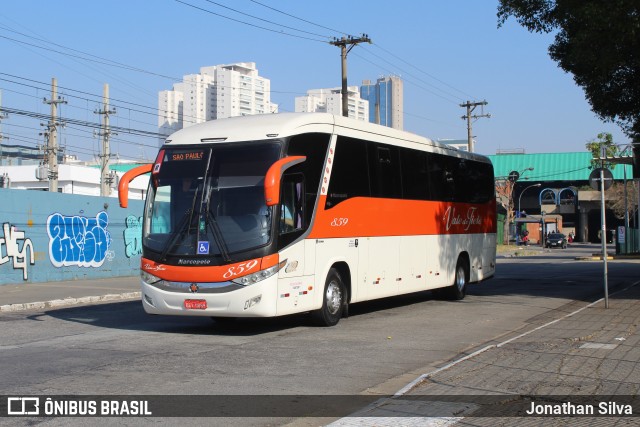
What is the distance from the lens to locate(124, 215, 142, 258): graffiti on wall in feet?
95.3

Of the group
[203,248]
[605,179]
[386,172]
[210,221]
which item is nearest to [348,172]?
[386,172]

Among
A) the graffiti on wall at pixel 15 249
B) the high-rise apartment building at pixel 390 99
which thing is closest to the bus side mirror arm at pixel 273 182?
the graffiti on wall at pixel 15 249

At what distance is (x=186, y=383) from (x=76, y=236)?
19.3 metres

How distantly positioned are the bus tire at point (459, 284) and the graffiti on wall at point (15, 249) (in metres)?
13.2

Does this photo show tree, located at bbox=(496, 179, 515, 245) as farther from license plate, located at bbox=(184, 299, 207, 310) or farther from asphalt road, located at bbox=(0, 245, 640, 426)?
license plate, located at bbox=(184, 299, 207, 310)

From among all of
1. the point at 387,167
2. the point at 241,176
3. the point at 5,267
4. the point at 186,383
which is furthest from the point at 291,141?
the point at 5,267

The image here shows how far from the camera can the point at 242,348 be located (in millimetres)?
10992

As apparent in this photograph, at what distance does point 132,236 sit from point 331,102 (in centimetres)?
5630

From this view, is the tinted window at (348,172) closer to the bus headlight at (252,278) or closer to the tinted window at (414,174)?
the tinted window at (414,174)

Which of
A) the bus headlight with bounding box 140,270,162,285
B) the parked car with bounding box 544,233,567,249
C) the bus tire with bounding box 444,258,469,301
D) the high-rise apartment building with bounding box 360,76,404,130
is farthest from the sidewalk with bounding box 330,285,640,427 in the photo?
the high-rise apartment building with bounding box 360,76,404,130

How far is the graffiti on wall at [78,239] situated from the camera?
993 inches

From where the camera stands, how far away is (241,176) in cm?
1221

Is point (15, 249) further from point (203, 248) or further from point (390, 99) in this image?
point (390, 99)

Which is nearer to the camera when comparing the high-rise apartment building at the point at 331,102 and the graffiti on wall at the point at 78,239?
the graffiti on wall at the point at 78,239
